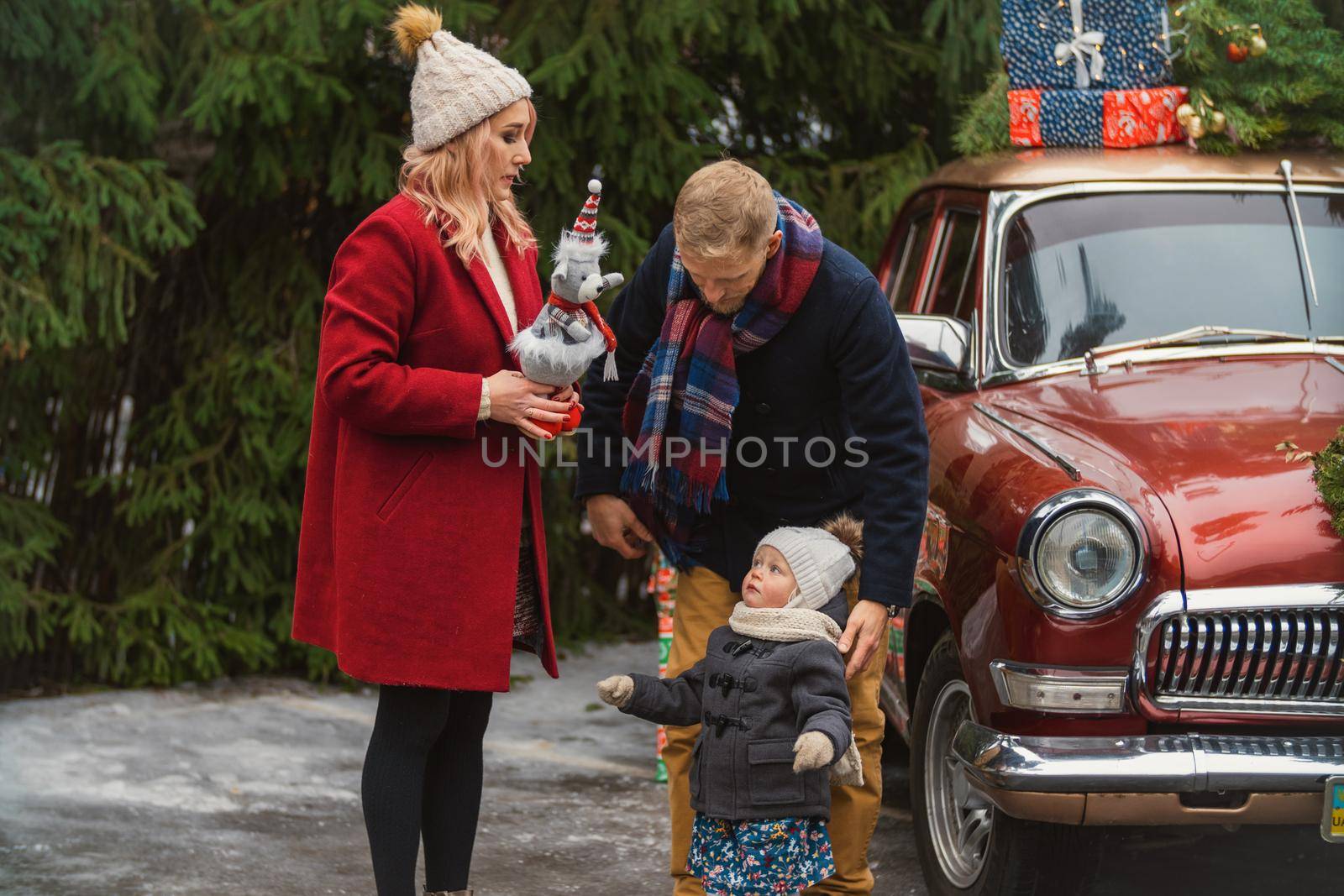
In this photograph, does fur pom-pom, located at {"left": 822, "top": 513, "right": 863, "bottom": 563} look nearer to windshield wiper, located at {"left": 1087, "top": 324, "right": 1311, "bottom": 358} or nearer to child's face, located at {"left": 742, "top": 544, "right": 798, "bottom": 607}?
child's face, located at {"left": 742, "top": 544, "right": 798, "bottom": 607}

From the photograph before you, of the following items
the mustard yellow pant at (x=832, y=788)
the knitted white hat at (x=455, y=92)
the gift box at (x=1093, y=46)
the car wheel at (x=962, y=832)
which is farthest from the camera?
the gift box at (x=1093, y=46)

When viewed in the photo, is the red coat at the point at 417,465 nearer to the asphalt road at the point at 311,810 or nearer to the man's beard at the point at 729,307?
the man's beard at the point at 729,307

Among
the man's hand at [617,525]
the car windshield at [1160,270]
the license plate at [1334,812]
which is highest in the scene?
the car windshield at [1160,270]

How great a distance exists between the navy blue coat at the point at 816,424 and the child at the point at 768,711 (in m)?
0.13

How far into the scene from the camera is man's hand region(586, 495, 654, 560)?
142 inches

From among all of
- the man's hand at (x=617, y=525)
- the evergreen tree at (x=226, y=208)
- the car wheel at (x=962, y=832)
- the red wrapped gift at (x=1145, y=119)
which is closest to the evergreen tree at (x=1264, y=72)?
the red wrapped gift at (x=1145, y=119)

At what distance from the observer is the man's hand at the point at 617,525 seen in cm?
361

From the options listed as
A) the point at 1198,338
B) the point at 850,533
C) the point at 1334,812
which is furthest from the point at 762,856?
the point at 1198,338

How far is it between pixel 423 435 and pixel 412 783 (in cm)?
72

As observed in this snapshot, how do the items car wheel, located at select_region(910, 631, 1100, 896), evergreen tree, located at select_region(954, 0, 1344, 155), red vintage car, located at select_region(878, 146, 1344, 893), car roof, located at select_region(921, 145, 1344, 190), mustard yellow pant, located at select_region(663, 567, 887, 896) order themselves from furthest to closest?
1. evergreen tree, located at select_region(954, 0, 1344, 155)
2. car roof, located at select_region(921, 145, 1344, 190)
3. car wheel, located at select_region(910, 631, 1100, 896)
4. mustard yellow pant, located at select_region(663, 567, 887, 896)
5. red vintage car, located at select_region(878, 146, 1344, 893)

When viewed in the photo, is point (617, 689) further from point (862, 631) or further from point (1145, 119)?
point (1145, 119)

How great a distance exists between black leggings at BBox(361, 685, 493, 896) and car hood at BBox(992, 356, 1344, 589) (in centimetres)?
159

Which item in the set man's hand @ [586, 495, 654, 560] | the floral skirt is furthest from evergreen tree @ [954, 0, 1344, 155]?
the floral skirt

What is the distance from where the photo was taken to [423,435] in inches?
125
